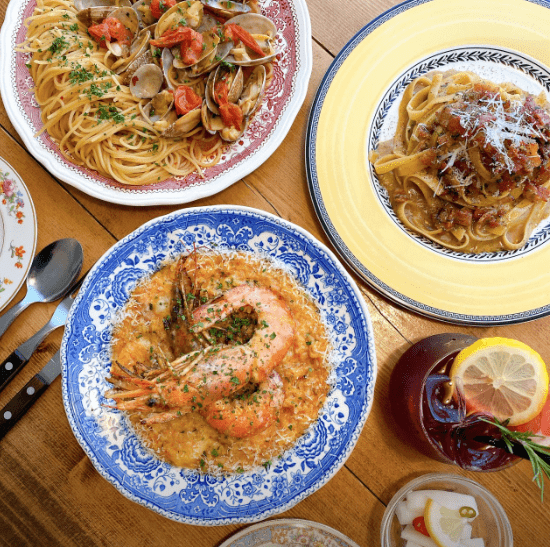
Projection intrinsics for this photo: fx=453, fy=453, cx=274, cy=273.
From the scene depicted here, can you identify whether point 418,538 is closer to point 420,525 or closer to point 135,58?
point 420,525

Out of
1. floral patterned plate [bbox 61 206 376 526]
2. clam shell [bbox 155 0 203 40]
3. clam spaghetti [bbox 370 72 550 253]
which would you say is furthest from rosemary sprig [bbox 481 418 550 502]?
clam shell [bbox 155 0 203 40]

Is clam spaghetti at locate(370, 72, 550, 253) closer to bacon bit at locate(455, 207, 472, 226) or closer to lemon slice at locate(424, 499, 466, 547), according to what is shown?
bacon bit at locate(455, 207, 472, 226)

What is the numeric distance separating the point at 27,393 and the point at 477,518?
233 cm

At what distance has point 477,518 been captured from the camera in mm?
2285

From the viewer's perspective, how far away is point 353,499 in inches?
91.6

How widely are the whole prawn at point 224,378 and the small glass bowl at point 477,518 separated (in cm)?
83

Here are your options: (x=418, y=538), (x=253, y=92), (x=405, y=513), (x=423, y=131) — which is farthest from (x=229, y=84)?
(x=418, y=538)

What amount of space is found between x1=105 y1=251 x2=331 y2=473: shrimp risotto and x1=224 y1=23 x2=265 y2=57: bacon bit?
1.06 meters

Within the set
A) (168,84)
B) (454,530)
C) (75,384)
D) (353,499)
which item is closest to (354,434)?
(353,499)

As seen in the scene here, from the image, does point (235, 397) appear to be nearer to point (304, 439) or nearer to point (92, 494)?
point (304, 439)

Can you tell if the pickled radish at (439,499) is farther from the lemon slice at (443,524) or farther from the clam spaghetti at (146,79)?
the clam spaghetti at (146,79)

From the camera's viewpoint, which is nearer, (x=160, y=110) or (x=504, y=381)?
(x=504, y=381)

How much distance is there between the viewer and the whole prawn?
79.1 inches

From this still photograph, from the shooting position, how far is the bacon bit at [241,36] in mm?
2297
